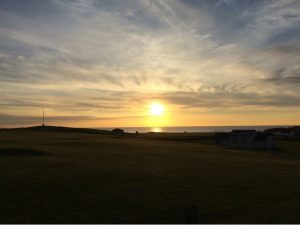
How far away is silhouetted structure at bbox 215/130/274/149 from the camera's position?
8888 centimetres

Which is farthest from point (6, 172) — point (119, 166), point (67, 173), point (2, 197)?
point (119, 166)

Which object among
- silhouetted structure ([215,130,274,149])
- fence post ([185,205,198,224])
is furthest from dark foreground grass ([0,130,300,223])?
silhouetted structure ([215,130,274,149])

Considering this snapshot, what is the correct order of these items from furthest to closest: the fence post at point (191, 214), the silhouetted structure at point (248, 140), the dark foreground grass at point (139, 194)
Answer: the silhouetted structure at point (248, 140)
the dark foreground grass at point (139, 194)
the fence post at point (191, 214)

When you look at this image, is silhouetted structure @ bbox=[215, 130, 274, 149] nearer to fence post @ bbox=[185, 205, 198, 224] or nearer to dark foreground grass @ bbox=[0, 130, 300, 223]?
dark foreground grass @ bbox=[0, 130, 300, 223]

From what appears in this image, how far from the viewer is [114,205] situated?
19734mm

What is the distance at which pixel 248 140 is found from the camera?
91.6 meters

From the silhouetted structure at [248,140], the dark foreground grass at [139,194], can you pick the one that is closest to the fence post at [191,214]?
the dark foreground grass at [139,194]

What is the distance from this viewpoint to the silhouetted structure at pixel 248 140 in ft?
292

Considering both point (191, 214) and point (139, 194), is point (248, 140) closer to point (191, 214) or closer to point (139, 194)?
point (139, 194)

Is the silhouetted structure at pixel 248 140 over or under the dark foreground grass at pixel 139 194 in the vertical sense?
over

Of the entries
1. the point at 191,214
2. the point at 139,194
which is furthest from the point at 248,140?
the point at 191,214

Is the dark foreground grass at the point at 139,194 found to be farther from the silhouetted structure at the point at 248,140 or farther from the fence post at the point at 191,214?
the silhouetted structure at the point at 248,140

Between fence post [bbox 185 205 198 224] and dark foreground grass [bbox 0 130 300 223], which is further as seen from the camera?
dark foreground grass [bbox 0 130 300 223]

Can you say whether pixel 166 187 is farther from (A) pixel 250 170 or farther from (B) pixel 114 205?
(A) pixel 250 170
